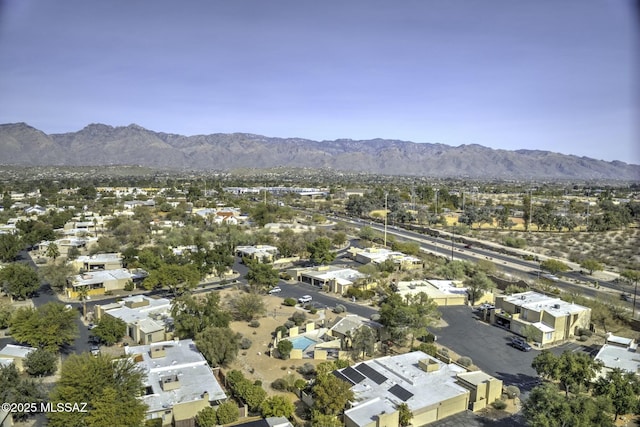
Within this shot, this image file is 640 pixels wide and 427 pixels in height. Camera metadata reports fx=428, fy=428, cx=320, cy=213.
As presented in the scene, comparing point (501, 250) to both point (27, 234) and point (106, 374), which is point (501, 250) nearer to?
point (106, 374)

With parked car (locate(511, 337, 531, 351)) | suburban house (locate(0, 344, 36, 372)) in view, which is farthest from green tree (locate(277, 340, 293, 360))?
parked car (locate(511, 337, 531, 351))

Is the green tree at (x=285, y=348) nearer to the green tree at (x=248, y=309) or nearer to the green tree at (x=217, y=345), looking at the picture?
the green tree at (x=217, y=345)

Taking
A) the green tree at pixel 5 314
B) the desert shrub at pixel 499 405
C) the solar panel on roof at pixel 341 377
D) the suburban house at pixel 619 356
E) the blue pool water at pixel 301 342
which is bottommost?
the blue pool water at pixel 301 342

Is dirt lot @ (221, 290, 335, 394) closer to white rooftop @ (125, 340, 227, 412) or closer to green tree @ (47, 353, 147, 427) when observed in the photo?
white rooftop @ (125, 340, 227, 412)

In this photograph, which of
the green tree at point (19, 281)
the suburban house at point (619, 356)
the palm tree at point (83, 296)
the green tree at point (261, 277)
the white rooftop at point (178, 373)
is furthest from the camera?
the green tree at point (261, 277)

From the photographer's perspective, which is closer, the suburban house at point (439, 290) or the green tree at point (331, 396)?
the green tree at point (331, 396)

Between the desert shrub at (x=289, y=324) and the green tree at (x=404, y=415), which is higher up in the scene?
the green tree at (x=404, y=415)

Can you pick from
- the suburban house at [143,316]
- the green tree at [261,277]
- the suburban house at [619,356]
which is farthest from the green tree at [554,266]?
the suburban house at [143,316]
